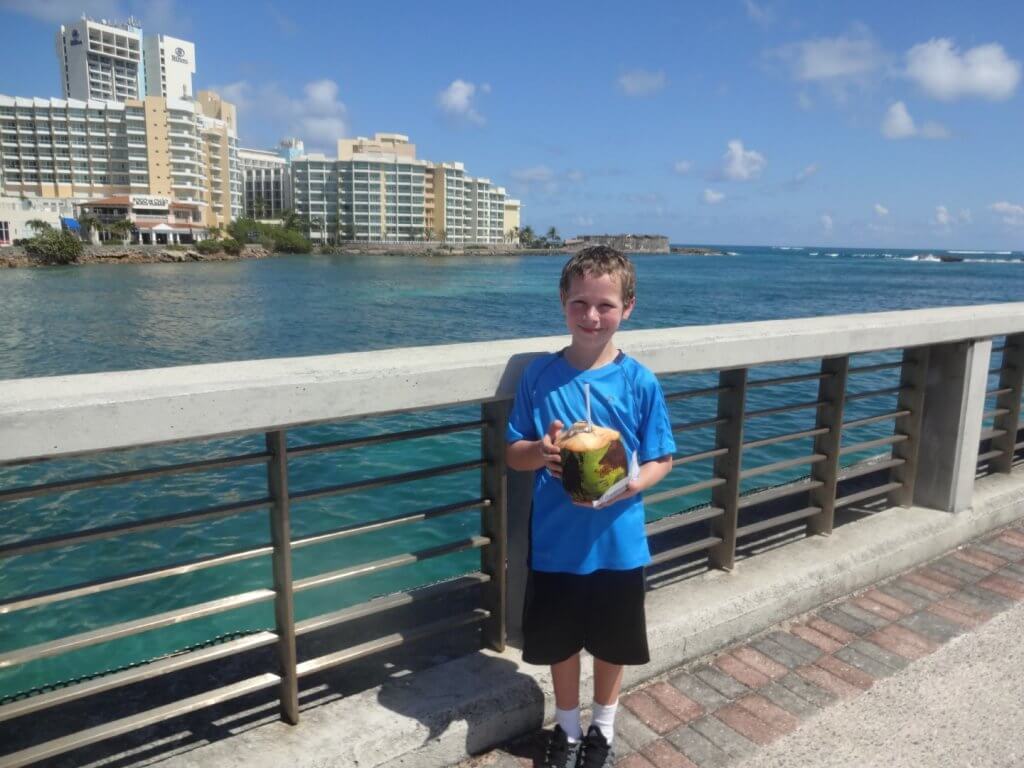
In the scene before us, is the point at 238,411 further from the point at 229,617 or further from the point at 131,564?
the point at 131,564

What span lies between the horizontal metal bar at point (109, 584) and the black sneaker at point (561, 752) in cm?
112

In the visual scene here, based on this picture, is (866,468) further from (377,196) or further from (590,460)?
(377,196)

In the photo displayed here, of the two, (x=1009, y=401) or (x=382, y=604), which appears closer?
(x=382, y=604)

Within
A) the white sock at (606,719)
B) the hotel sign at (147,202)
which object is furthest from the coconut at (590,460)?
the hotel sign at (147,202)

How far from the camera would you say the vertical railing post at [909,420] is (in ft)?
14.4

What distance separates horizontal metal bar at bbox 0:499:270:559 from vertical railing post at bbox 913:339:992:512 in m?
3.66

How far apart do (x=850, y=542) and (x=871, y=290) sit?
245 feet

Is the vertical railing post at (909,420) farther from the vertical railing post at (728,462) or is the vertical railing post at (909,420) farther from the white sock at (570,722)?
the white sock at (570,722)

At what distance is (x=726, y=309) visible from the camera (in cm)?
5228

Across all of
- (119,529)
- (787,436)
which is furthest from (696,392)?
(119,529)

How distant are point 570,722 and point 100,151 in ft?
462

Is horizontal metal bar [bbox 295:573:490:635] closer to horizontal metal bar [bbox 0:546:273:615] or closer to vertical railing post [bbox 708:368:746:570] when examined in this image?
horizontal metal bar [bbox 0:546:273:615]

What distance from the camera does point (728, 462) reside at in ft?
12.0

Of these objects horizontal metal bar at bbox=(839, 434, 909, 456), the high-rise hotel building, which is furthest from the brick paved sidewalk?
the high-rise hotel building
